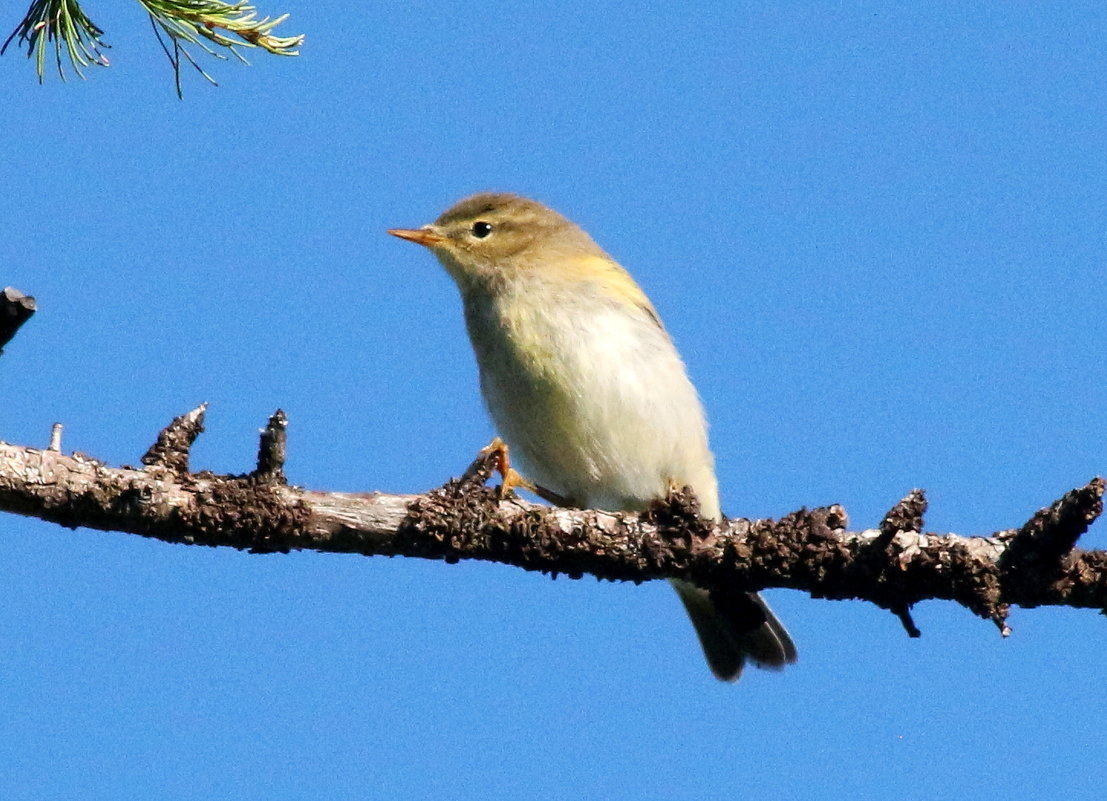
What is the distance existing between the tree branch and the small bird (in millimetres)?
1275

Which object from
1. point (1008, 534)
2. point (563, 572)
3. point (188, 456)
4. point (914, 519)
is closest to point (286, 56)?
point (188, 456)

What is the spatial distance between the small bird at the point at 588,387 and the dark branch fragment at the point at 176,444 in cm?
195

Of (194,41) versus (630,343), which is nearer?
(194,41)

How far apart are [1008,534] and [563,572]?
160cm

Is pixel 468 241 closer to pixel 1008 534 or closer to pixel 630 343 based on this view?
pixel 630 343

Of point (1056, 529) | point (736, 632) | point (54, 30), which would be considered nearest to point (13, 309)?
point (54, 30)

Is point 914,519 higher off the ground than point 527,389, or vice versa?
point 527,389

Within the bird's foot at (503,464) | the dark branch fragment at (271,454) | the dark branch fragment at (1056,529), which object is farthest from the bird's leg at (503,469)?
the dark branch fragment at (1056,529)

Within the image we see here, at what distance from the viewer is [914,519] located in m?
4.71

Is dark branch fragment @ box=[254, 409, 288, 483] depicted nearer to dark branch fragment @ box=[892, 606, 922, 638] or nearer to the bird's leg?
the bird's leg

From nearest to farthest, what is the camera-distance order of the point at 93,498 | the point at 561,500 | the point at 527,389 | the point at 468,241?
the point at 93,498
the point at 527,389
the point at 561,500
the point at 468,241

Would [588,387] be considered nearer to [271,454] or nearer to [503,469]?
[503,469]

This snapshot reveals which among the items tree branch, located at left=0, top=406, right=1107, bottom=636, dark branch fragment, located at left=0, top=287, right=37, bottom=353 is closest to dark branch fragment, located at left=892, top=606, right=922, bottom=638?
tree branch, located at left=0, top=406, right=1107, bottom=636

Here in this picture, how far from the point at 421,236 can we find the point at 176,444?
114 inches
